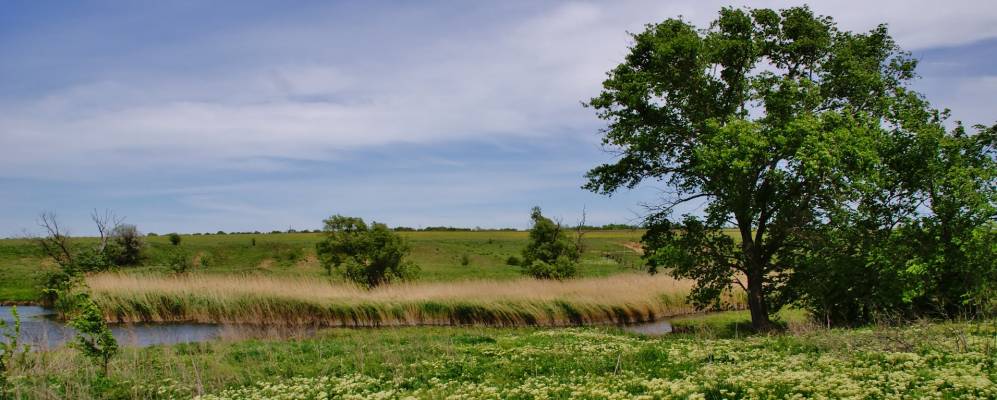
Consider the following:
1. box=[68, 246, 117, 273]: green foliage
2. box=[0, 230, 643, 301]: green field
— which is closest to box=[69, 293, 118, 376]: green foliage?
box=[68, 246, 117, 273]: green foliage

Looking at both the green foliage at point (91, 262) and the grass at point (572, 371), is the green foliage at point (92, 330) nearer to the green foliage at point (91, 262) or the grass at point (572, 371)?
the grass at point (572, 371)

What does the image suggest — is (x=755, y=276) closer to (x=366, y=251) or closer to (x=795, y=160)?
(x=795, y=160)

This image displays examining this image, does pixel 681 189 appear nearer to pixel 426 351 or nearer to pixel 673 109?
pixel 673 109

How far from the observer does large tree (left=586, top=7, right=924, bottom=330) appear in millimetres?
19578

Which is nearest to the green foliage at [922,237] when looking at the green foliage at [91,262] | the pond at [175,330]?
the pond at [175,330]

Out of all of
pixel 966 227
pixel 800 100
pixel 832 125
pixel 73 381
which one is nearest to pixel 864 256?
pixel 966 227

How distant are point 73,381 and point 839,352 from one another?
524 inches

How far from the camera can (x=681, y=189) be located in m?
23.3

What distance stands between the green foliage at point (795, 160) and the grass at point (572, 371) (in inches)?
171

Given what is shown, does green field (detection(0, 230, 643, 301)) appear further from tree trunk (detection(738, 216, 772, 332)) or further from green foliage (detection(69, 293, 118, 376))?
green foliage (detection(69, 293, 118, 376))

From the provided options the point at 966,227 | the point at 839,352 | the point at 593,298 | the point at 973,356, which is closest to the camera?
the point at 973,356

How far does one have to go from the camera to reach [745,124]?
19344 millimetres

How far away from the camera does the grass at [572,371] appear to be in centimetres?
842

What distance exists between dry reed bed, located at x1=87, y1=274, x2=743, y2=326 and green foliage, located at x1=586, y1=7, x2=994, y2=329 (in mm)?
6560
